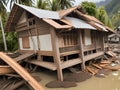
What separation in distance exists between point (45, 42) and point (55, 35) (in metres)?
1.75

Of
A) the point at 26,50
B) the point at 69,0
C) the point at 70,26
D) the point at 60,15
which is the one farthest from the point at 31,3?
the point at 70,26

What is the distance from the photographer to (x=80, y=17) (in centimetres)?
1617

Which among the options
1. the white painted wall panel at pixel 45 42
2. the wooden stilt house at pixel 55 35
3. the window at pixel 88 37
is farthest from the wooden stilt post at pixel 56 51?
the window at pixel 88 37

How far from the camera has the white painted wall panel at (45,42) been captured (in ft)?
43.1

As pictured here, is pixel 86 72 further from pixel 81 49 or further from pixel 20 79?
pixel 20 79

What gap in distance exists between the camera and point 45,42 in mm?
13570

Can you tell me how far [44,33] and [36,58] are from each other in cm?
330

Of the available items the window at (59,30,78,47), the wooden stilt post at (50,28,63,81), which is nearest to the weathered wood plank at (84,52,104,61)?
the window at (59,30,78,47)

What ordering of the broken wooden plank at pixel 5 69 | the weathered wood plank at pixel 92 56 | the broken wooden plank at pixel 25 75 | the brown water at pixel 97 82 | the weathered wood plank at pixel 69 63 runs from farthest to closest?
the weathered wood plank at pixel 92 56 < the weathered wood plank at pixel 69 63 < the brown water at pixel 97 82 < the broken wooden plank at pixel 5 69 < the broken wooden plank at pixel 25 75

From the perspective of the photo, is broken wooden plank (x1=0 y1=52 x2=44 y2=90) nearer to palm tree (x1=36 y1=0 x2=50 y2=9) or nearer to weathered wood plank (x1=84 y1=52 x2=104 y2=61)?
weathered wood plank (x1=84 y1=52 x2=104 y2=61)

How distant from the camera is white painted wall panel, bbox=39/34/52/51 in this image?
1314cm

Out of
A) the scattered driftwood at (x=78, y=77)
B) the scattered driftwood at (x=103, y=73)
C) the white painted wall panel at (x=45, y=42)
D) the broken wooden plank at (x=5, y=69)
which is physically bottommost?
the scattered driftwood at (x=103, y=73)

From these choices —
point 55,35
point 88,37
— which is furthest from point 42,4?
point 55,35

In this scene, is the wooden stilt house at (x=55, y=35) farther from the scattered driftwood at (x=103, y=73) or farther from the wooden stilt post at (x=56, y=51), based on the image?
the scattered driftwood at (x=103, y=73)
